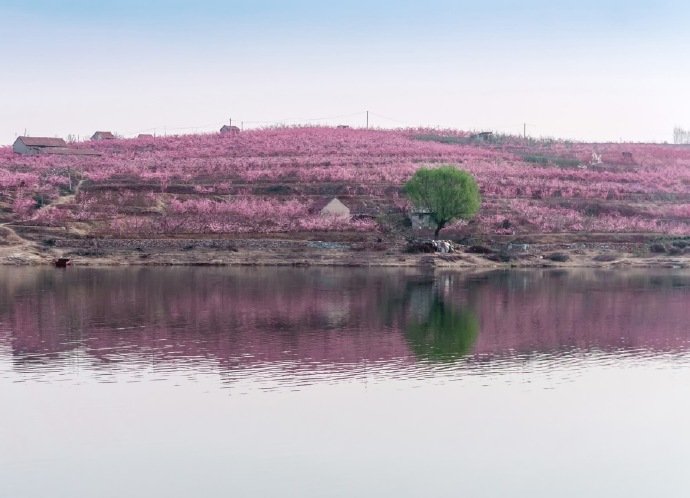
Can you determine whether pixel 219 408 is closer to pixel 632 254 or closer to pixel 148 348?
pixel 148 348

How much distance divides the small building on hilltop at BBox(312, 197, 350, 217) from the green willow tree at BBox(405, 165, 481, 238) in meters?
6.06

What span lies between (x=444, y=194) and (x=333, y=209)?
1075 cm

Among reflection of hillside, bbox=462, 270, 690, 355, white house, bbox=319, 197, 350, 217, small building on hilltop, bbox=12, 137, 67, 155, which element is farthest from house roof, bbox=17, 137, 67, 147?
reflection of hillside, bbox=462, 270, 690, 355

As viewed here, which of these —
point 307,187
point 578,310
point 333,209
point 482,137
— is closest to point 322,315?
point 578,310

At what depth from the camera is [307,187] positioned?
97.3 metres

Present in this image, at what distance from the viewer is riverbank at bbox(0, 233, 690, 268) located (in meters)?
76.8

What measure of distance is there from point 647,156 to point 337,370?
323 ft

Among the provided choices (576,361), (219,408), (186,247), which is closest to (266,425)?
(219,408)

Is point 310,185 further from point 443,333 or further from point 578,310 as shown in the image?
→ point 443,333

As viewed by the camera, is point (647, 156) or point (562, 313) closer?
point (562, 313)

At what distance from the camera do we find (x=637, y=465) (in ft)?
85.0

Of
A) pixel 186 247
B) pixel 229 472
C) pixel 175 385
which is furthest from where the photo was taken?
pixel 186 247

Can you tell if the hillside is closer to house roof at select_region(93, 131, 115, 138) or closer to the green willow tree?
the green willow tree

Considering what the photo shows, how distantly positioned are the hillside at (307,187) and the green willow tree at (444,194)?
2.48 metres
